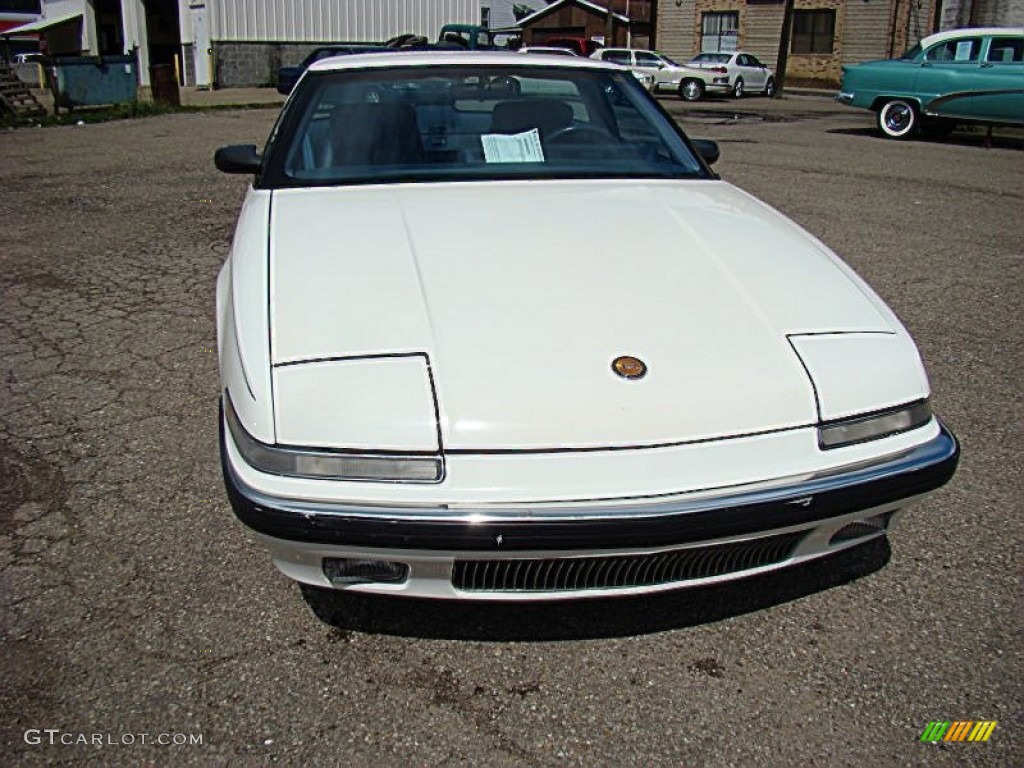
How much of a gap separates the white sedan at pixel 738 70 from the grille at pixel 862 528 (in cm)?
2304

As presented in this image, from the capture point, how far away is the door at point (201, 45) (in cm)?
2477

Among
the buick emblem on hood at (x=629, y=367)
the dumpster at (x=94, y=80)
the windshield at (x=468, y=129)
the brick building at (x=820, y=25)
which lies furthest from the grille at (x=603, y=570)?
the brick building at (x=820, y=25)

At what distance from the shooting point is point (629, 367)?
1.99 m

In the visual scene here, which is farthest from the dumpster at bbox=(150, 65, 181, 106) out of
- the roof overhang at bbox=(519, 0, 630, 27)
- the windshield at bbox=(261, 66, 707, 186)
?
the roof overhang at bbox=(519, 0, 630, 27)

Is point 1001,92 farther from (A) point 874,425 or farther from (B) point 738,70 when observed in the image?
(B) point 738,70

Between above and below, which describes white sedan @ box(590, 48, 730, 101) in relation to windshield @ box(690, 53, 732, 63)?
below

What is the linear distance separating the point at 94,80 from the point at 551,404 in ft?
54.0

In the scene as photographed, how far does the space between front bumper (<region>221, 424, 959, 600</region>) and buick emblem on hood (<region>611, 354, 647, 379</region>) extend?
0.30m

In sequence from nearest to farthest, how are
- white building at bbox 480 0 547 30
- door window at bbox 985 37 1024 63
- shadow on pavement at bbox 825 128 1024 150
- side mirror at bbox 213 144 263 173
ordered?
side mirror at bbox 213 144 263 173 < door window at bbox 985 37 1024 63 < shadow on pavement at bbox 825 128 1024 150 < white building at bbox 480 0 547 30

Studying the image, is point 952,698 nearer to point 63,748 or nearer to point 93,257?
point 63,748

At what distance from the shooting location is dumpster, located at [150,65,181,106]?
1689 cm

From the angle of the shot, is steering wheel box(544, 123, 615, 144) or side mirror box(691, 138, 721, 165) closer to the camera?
steering wheel box(544, 123, 615, 144)

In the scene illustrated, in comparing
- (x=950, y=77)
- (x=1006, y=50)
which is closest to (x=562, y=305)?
(x=950, y=77)

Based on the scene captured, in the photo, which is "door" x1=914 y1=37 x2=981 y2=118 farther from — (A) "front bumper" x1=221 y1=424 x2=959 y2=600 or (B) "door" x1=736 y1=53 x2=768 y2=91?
(A) "front bumper" x1=221 y1=424 x2=959 y2=600
